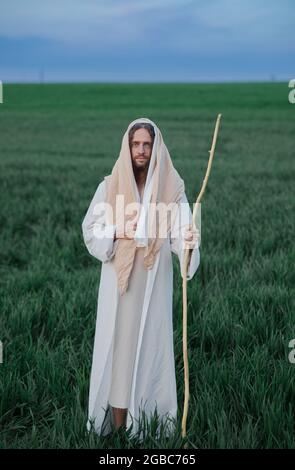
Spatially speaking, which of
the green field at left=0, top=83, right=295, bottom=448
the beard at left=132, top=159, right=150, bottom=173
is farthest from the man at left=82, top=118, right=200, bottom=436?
the green field at left=0, top=83, right=295, bottom=448

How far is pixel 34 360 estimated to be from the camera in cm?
355

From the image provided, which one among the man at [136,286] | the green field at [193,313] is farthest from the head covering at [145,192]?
the green field at [193,313]

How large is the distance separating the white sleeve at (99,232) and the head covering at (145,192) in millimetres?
42

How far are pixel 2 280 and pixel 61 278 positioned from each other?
25.2 inches

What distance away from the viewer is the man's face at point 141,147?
8.58 ft

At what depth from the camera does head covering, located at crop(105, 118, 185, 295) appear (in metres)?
2.60

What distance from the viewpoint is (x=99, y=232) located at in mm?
2734

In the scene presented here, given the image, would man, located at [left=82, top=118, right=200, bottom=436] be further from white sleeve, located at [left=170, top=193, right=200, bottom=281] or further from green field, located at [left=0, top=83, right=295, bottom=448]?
green field, located at [left=0, top=83, right=295, bottom=448]

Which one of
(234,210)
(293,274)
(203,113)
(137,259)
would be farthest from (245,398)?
(203,113)

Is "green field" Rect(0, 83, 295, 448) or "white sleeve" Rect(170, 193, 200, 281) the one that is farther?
"green field" Rect(0, 83, 295, 448)

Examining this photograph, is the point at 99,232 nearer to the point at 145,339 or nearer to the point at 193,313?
the point at 145,339

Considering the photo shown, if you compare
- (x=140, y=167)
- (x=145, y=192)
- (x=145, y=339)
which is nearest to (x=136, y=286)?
(x=145, y=339)

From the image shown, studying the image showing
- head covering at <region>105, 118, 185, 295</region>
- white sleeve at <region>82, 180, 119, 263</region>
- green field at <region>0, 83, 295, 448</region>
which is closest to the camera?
head covering at <region>105, 118, 185, 295</region>
